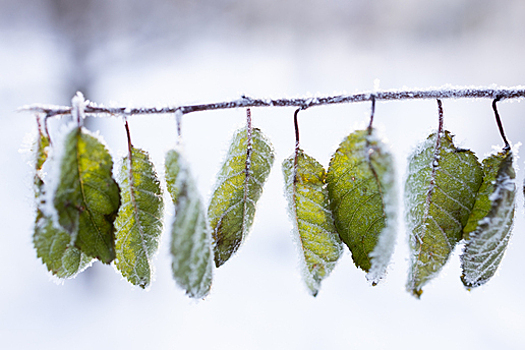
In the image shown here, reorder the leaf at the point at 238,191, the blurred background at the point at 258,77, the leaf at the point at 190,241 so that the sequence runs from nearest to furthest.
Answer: the leaf at the point at 190,241
the leaf at the point at 238,191
the blurred background at the point at 258,77

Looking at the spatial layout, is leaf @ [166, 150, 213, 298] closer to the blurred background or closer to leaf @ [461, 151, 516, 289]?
leaf @ [461, 151, 516, 289]

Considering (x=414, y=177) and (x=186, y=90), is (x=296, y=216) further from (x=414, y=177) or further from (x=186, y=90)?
(x=186, y=90)

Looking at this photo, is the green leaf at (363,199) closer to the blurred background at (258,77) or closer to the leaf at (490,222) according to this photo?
the leaf at (490,222)

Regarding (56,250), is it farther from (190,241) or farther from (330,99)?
(330,99)

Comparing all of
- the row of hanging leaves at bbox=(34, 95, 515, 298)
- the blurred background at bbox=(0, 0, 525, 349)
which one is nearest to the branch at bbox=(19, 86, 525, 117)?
the row of hanging leaves at bbox=(34, 95, 515, 298)

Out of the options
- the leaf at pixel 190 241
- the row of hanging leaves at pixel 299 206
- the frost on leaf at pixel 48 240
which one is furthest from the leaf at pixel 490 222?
the frost on leaf at pixel 48 240

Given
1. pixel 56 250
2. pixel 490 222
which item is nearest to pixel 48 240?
pixel 56 250

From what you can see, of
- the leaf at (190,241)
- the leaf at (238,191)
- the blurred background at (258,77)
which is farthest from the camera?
the blurred background at (258,77)

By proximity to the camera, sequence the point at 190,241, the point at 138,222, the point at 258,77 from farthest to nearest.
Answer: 1. the point at 258,77
2. the point at 138,222
3. the point at 190,241
